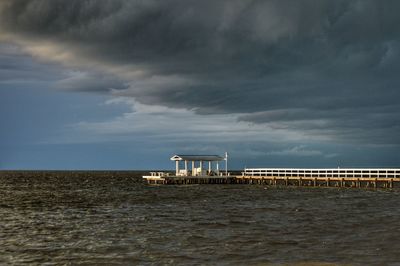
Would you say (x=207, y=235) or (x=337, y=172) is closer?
(x=207, y=235)

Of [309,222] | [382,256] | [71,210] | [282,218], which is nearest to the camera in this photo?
[382,256]

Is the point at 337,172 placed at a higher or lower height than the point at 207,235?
higher

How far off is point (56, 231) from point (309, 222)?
1473cm

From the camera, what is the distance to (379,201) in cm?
4581

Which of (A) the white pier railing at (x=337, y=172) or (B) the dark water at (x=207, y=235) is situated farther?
(A) the white pier railing at (x=337, y=172)

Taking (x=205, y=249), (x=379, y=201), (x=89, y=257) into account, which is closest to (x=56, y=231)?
(x=89, y=257)

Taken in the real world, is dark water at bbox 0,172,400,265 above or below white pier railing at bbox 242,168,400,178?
below

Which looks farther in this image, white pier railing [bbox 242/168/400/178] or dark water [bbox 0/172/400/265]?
white pier railing [bbox 242/168/400/178]

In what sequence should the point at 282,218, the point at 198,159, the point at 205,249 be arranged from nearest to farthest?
1. the point at 205,249
2. the point at 282,218
3. the point at 198,159

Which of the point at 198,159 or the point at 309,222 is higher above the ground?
the point at 198,159

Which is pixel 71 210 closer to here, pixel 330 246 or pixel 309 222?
pixel 309 222

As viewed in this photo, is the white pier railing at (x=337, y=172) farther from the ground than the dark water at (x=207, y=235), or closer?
farther from the ground

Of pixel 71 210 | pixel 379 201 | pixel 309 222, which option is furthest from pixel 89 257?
pixel 379 201

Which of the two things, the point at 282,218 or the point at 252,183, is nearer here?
the point at 282,218
